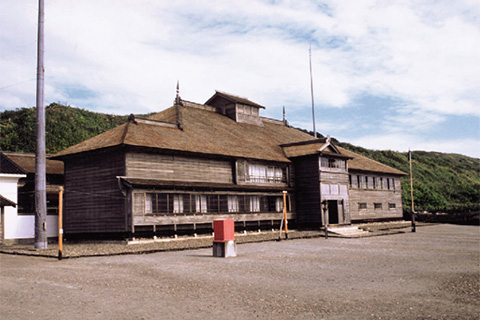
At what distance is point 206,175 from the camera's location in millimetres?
33219

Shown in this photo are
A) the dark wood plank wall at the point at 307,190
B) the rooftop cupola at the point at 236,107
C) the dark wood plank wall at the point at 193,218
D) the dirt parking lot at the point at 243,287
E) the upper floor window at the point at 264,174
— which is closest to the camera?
the dirt parking lot at the point at 243,287

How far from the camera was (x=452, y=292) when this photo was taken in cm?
1184

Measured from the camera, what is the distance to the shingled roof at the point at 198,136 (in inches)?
1206

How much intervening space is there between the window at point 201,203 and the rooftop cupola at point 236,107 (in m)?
15.2

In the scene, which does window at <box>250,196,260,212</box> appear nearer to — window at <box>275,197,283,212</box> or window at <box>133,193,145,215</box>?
window at <box>275,197,283,212</box>

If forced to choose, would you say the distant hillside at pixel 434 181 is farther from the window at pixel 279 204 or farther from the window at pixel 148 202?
the window at pixel 148 202

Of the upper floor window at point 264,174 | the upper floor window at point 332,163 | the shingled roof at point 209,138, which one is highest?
the shingled roof at point 209,138

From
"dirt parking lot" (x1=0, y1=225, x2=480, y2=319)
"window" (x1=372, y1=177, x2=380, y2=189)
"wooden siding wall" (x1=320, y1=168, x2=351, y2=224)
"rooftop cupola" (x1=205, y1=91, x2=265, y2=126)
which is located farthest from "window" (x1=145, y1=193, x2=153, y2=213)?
"window" (x1=372, y1=177, x2=380, y2=189)

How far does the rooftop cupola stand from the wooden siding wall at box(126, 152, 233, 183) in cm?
1225

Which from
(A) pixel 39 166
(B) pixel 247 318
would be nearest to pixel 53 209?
(A) pixel 39 166

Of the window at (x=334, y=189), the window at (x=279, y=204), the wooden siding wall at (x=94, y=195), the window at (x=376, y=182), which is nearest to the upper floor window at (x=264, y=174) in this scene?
the window at (x=279, y=204)

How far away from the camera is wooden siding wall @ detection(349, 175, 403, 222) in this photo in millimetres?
45188

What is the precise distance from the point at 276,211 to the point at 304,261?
19.7 metres

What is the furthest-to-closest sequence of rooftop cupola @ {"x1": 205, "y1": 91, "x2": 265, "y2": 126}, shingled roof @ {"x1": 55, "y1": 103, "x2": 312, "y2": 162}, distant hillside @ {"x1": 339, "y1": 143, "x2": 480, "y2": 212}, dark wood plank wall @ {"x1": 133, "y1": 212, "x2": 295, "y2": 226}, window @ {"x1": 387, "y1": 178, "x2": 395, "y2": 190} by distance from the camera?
distant hillside @ {"x1": 339, "y1": 143, "x2": 480, "y2": 212} → window @ {"x1": 387, "y1": 178, "x2": 395, "y2": 190} → rooftop cupola @ {"x1": 205, "y1": 91, "x2": 265, "y2": 126} → shingled roof @ {"x1": 55, "y1": 103, "x2": 312, "y2": 162} → dark wood plank wall @ {"x1": 133, "y1": 212, "x2": 295, "y2": 226}
